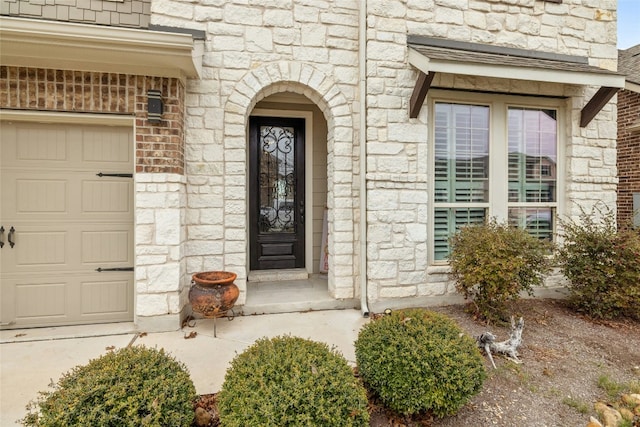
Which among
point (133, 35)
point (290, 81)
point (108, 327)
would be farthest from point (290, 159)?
point (108, 327)

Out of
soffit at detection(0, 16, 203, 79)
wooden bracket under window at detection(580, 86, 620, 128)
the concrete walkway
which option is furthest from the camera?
wooden bracket under window at detection(580, 86, 620, 128)

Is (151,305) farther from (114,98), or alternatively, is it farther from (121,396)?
(114,98)

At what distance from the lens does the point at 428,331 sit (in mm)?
2230

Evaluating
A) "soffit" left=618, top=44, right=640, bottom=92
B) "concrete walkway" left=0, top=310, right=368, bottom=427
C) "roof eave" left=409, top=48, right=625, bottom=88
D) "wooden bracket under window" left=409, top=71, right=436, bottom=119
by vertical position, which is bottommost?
"concrete walkway" left=0, top=310, right=368, bottom=427

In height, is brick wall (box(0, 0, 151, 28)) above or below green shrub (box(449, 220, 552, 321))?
above

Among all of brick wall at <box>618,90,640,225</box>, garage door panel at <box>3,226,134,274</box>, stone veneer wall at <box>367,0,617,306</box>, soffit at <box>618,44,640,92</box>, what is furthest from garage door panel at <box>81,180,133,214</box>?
soffit at <box>618,44,640,92</box>

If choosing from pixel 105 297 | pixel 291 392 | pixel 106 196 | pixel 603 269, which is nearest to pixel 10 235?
pixel 106 196

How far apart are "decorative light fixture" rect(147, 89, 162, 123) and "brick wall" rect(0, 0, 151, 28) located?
0.77m

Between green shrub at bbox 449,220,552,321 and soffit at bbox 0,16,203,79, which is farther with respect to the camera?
green shrub at bbox 449,220,552,321

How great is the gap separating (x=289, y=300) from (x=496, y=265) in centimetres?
229

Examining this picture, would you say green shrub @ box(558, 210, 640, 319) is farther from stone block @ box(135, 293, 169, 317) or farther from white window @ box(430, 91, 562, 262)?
stone block @ box(135, 293, 169, 317)

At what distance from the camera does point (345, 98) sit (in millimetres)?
4059

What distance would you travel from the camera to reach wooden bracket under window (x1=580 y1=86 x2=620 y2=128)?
421cm

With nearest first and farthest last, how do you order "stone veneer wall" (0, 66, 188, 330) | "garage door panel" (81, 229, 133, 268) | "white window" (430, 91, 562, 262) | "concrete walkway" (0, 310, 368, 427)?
"concrete walkway" (0, 310, 368, 427) → "stone veneer wall" (0, 66, 188, 330) → "garage door panel" (81, 229, 133, 268) → "white window" (430, 91, 562, 262)
